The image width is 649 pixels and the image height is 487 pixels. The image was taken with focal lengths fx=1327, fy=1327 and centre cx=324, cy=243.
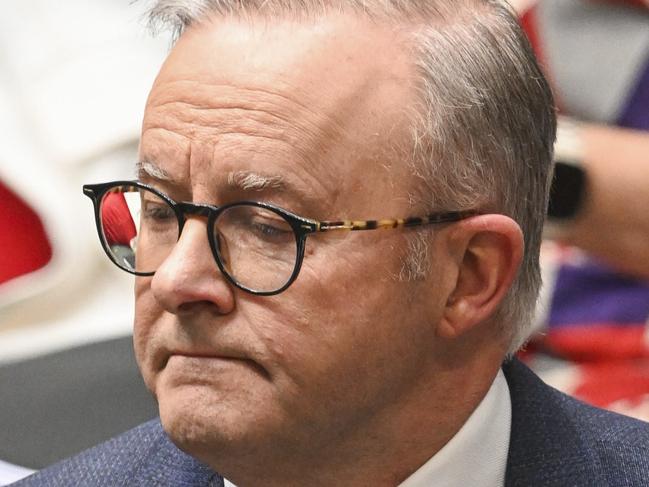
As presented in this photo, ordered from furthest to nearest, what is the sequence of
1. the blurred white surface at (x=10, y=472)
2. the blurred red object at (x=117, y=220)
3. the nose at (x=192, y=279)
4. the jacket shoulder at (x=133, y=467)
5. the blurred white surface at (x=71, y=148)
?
1. the blurred white surface at (x=71, y=148)
2. the blurred white surface at (x=10, y=472)
3. the jacket shoulder at (x=133, y=467)
4. the blurred red object at (x=117, y=220)
5. the nose at (x=192, y=279)

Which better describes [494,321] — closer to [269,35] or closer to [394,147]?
[394,147]

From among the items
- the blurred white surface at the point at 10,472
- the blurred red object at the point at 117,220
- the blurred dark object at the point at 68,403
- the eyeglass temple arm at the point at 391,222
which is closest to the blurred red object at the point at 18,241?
the blurred dark object at the point at 68,403

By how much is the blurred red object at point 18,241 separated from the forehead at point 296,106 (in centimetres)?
99

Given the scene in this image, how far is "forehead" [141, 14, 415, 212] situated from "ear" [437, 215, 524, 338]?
0.34ft

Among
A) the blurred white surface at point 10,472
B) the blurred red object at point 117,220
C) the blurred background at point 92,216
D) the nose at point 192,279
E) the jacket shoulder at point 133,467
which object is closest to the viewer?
the nose at point 192,279

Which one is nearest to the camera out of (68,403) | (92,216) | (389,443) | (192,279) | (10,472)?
(192,279)

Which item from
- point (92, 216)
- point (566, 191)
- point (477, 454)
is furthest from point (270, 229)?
point (92, 216)

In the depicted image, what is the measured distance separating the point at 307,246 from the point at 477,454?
1.02 ft

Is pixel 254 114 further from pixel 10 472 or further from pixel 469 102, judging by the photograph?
pixel 10 472

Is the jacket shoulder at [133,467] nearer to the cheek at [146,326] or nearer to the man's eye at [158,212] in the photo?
the cheek at [146,326]

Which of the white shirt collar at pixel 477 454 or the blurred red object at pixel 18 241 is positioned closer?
the white shirt collar at pixel 477 454

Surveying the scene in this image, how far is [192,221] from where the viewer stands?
1234 millimetres

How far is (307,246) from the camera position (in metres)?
1.24

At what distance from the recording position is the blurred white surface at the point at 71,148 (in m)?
2.20
